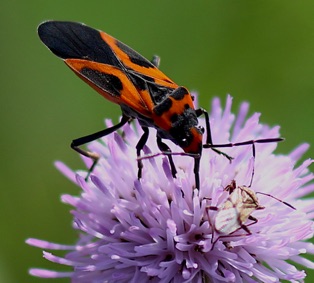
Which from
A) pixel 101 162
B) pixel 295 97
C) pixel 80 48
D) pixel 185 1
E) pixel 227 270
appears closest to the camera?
pixel 227 270

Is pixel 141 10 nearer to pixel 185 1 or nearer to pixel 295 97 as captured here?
pixel 185 1

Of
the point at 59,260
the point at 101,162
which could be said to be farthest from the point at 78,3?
the point at 59,260

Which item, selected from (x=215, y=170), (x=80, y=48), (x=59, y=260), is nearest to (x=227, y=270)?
(x=215, y=170)

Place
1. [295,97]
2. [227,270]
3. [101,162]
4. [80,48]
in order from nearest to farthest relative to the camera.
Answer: [227,270] → [80,48] → [101,162] → [295,97]

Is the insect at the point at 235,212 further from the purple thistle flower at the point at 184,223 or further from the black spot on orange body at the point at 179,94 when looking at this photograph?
the black spot on orange body at the point at 179,94

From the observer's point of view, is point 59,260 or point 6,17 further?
point 6,17

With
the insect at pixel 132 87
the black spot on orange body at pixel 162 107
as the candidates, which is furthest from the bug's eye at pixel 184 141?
the black spot on orange body at pixel 162 107

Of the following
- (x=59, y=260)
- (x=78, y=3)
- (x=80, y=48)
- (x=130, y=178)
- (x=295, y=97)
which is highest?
(x=78, y=3)

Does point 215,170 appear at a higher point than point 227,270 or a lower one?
higher
